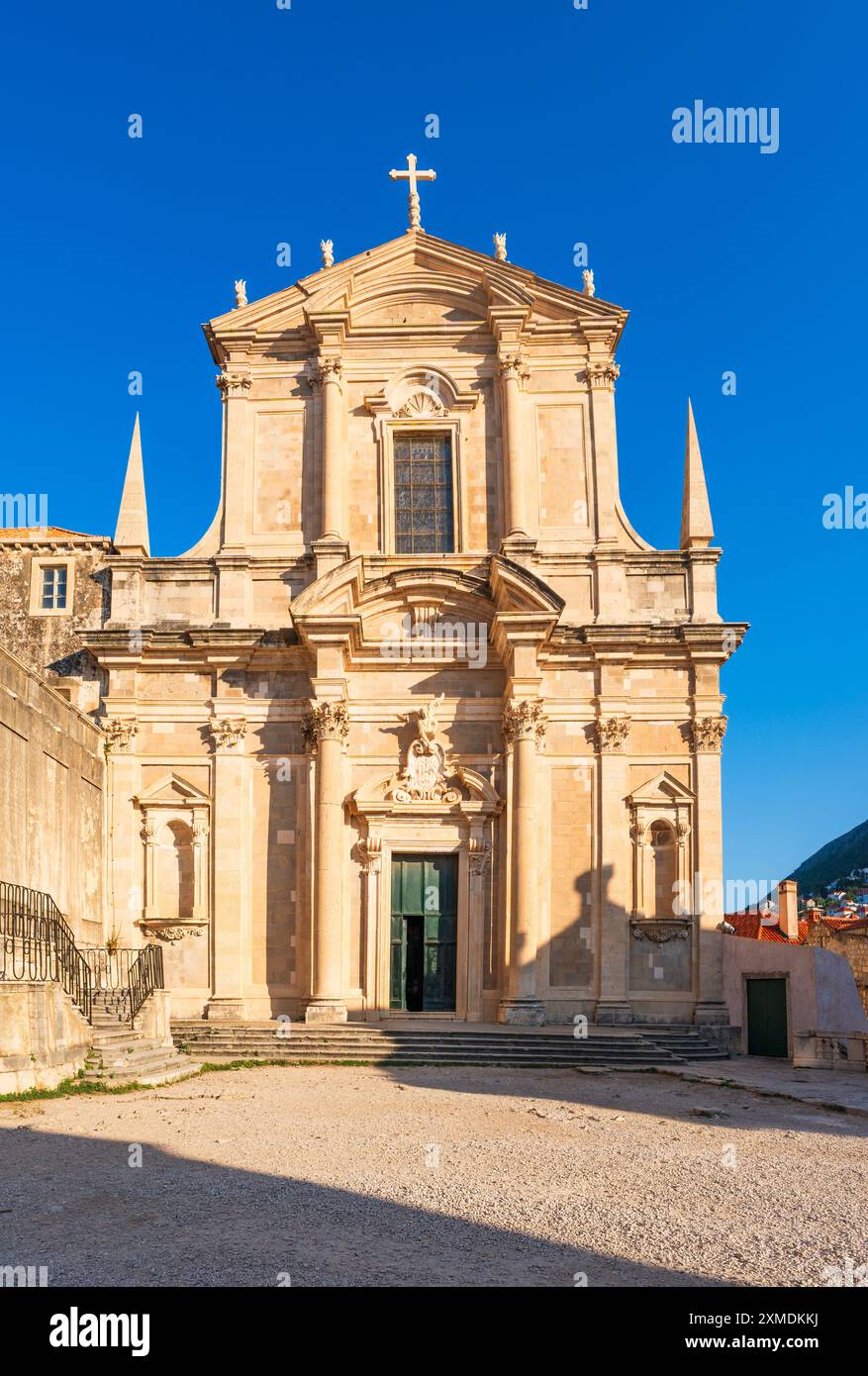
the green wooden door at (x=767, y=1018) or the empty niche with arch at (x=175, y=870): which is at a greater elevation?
the empty niche with arch at (x=175, y=870)

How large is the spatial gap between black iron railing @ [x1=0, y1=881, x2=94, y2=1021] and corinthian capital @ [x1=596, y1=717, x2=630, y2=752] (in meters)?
9.84

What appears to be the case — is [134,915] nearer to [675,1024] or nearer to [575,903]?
[575,903]

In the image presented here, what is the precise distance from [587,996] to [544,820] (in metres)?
3.10

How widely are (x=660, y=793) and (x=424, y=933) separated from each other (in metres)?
4.85

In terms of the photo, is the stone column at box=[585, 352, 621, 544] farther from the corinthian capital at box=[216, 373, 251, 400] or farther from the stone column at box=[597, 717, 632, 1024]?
the corinthian capital at box=[216, 373, 251, 400]

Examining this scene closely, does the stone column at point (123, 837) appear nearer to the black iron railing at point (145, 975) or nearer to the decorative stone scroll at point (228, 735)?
the black iron railing at point (145, 975)

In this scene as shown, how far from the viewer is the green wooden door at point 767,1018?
74.2 ft

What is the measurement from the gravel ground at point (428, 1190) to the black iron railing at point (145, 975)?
4177 mm

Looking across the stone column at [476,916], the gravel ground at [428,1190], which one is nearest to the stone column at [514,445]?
the stone column at [476,916]

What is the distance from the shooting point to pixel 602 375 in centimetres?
2455

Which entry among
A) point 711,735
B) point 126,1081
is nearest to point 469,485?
point 711,735

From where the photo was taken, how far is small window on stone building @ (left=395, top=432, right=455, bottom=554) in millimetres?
24453

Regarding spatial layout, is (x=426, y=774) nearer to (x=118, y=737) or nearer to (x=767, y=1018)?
(x=118, y=737)

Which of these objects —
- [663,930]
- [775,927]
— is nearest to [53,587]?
[663,930]
